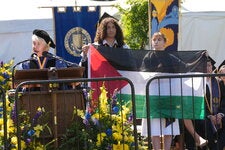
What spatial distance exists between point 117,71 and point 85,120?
1.40 metres

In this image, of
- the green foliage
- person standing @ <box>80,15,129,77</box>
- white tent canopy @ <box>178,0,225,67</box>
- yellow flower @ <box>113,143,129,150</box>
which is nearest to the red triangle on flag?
person standing @ <box>80,15,129,77</box>

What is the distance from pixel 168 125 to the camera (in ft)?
21.9

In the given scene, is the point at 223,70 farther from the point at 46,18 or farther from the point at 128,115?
the point at 46,18

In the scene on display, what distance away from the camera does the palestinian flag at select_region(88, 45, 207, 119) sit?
6488 millimetres

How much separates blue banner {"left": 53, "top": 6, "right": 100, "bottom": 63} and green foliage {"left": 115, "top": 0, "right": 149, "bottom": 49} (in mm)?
1839

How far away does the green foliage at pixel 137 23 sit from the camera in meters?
13.2

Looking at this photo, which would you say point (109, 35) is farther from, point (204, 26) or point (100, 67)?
point (204, 26)

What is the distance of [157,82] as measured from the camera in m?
6.57

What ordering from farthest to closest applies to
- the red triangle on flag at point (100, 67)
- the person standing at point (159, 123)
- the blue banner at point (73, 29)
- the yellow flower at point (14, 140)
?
1. the blue banner at point (73, 29)
2. the red triangle on flag at point (100, 67)
3. the person standing at point (159, 123)
4. the yellow flower at point (14, 140)

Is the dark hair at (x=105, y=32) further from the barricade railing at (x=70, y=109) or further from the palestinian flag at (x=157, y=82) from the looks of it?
the barricade railing at (x=70, y=109)

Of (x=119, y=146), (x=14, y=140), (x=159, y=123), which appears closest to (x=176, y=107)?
(x=159, y=123)

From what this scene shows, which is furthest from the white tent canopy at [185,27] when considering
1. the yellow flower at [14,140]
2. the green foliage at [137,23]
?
the yellow flower at [14,140]

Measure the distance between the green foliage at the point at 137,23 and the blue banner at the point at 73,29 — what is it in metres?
1.84

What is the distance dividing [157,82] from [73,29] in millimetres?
5076
